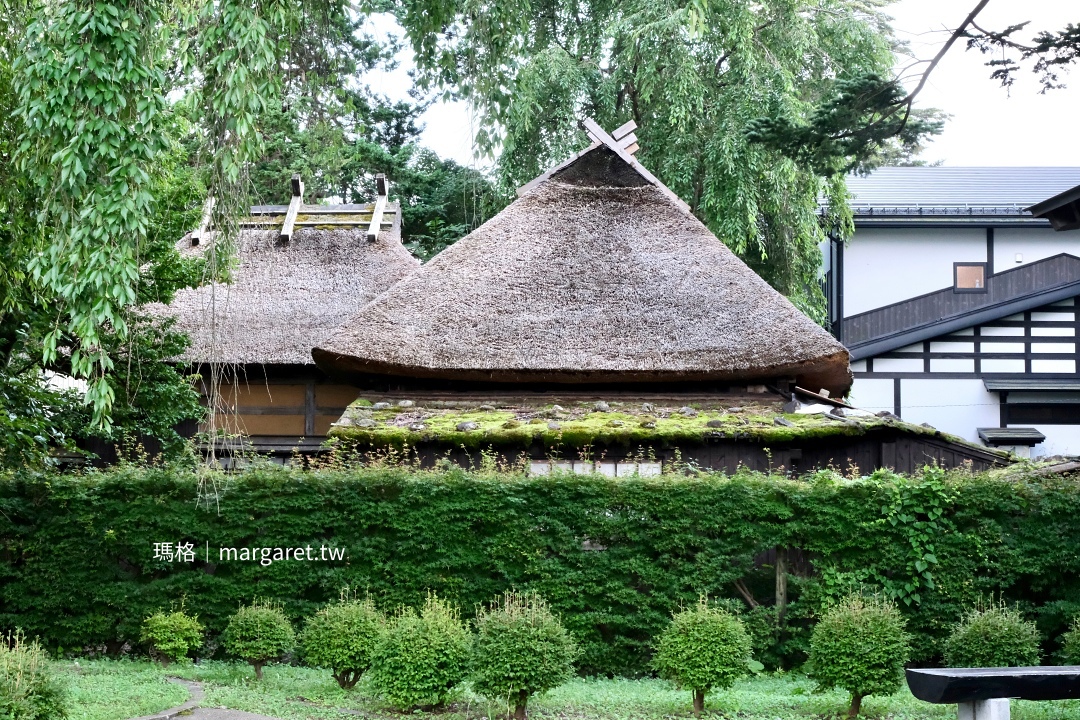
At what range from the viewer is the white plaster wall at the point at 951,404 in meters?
22.5

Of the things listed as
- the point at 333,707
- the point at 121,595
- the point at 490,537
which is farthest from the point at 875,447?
the point at 121,595

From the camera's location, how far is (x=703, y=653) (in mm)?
8492

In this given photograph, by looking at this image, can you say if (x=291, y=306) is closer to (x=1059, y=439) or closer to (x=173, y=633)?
(x=173, y=633)

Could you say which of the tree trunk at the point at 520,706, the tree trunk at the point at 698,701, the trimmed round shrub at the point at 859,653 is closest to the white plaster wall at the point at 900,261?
the trimmed round shrub at the point at 859,653

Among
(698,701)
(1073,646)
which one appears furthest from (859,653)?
(1073,646)

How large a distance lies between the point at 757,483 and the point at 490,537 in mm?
2697

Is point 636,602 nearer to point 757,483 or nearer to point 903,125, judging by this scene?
point 757,483

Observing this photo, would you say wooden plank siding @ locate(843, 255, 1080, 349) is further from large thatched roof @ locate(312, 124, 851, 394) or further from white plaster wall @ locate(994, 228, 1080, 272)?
large thatched roof @ locate(312, 124, 851, 394)

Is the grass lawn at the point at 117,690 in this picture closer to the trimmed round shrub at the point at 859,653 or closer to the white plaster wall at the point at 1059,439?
the trimmed round shrub at the point at 859,653

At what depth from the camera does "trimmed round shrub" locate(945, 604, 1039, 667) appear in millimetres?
8648

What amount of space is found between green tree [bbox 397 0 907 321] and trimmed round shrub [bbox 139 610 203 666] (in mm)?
10677

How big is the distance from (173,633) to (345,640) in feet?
7.96

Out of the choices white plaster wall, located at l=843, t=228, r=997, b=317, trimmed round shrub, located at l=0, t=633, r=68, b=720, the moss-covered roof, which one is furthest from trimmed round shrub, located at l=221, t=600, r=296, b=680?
white plaster wall, located at l=843, t=228, r=997, b=317

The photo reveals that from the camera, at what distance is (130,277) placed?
5.88 m
